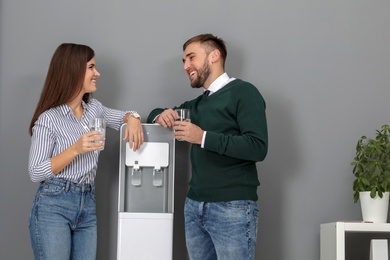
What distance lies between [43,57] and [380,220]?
6.62 ft

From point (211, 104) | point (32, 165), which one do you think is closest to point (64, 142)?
→ point (32, 165)

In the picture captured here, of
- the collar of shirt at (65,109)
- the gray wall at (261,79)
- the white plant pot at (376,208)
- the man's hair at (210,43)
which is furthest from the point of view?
the gray wall at (261,79)

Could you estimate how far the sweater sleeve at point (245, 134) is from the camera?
2.65 metres

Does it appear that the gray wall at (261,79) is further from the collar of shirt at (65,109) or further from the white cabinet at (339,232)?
the collar of shirt at (65,109)

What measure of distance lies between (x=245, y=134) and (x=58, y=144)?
82cm

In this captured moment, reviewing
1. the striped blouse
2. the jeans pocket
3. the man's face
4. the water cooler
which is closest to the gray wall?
the water cooler

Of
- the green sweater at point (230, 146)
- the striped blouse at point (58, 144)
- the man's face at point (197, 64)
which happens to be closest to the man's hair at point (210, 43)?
the man's face at point (197, 64)

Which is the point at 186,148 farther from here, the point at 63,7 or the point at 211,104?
the point at 63,7

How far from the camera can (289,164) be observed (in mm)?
3533

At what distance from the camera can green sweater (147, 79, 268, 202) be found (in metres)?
2.67

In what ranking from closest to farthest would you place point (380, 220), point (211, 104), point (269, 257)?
point (211, 104) → point (380, 220) → point (269, 257)

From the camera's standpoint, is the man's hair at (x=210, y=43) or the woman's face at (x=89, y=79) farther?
the man's hair at (x=210, y=43)

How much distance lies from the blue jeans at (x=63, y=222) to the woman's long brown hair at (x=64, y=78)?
13.7 inches

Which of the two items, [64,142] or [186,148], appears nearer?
[64,142]
